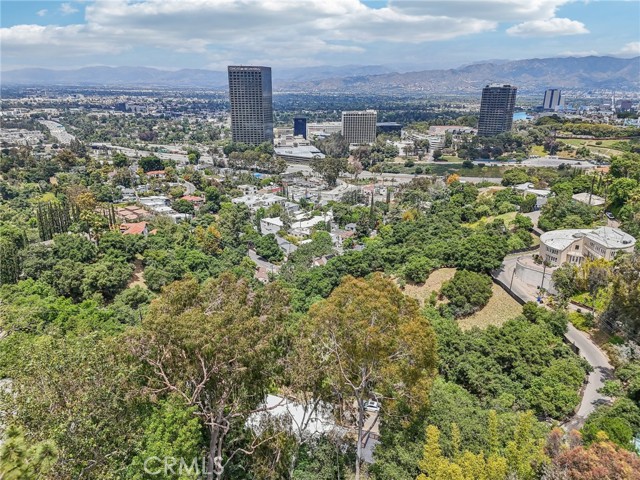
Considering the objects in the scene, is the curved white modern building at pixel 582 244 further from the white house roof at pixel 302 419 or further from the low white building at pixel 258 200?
the low white building at pixel 258 200

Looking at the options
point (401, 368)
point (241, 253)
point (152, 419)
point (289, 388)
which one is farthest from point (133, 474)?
point (241, 253)

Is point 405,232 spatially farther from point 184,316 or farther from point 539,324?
point 184,316

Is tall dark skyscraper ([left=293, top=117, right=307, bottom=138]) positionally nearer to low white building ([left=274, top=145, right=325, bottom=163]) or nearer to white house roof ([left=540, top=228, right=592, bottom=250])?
low white building ([left=274, top=145, right=325, bottom=163])

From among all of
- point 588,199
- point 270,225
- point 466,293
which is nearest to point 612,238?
point 466,293

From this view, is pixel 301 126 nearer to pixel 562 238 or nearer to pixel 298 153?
pixel 298 153

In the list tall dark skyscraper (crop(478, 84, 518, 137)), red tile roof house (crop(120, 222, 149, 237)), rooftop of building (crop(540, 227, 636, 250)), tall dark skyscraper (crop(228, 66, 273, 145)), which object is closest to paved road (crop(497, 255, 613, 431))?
rooftop of building (crop(540, 227, 636, 250))
